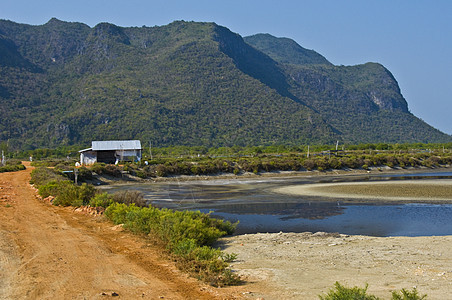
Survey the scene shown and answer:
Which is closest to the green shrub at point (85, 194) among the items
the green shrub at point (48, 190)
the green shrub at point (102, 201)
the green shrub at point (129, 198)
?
the green shrub at point (102, 201)

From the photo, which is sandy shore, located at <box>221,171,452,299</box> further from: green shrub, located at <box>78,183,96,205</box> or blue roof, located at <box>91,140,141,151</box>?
blue roof, located at <box>91,140,141,151</box>

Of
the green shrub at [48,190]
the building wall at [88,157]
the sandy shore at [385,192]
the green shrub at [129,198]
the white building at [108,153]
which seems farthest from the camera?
the white building at [108,153]

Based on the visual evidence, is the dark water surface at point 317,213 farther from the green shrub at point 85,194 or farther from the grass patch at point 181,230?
the green shrub at point 85,194

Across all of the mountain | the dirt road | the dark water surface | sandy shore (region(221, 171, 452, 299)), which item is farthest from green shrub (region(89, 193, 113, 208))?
the mountain

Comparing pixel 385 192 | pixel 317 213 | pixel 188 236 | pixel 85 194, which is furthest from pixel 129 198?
pixel 385 192

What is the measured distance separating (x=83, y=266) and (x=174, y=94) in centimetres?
10691

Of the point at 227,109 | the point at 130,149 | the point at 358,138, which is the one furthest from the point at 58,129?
the point at 358,138

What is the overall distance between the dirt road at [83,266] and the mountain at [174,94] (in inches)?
3189

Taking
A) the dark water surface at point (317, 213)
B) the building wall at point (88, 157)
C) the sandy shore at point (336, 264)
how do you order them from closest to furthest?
the sandy shore at point (336, 264) → the dark water surface at point (317, 213) → the building wall at point (88, 157)

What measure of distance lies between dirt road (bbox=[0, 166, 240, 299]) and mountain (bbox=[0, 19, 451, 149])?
81.0m

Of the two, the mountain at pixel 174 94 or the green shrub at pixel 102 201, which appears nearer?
the green shrub at pixel 102 201

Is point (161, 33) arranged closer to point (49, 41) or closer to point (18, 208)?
point (49, 41)

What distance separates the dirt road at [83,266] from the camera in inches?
279

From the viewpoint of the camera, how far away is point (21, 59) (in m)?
137
